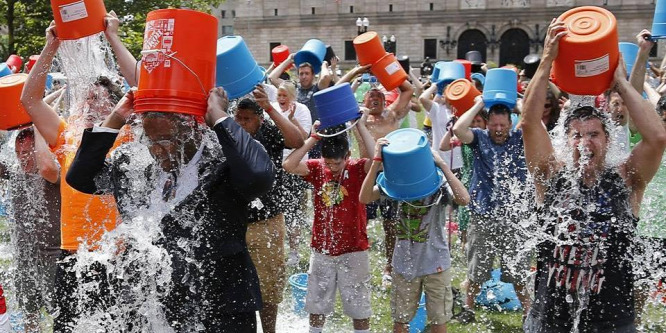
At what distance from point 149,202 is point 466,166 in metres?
3.99

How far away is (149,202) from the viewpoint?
2.79m

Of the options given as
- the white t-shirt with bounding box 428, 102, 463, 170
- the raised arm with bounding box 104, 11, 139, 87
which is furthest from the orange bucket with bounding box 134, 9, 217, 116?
the white t-shirt with bounding box 428, 102, 463, 170

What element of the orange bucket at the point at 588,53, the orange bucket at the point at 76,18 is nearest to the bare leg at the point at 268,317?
the orange bucket at the point at 76,18

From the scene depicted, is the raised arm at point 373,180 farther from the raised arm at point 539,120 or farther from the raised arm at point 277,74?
the raised arm at point 277,74

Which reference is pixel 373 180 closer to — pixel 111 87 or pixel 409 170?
pixel 409 170

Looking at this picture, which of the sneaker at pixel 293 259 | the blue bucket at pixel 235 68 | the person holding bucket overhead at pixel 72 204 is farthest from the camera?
the sneaker at pixel 293 259

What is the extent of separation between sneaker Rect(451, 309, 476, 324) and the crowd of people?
0.01m

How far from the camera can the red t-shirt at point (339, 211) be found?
14.5ft

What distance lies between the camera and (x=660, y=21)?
5.16m

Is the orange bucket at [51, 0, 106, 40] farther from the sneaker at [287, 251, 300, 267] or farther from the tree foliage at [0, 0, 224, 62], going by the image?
the tree foliage at [0, 0, 224, 62]

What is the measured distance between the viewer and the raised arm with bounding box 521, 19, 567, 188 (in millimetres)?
2867

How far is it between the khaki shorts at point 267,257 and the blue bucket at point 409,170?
0.95 metres

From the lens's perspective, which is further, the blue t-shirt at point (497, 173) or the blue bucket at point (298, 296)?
the blue bucket at point (298, 296)

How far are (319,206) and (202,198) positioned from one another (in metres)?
1.94
